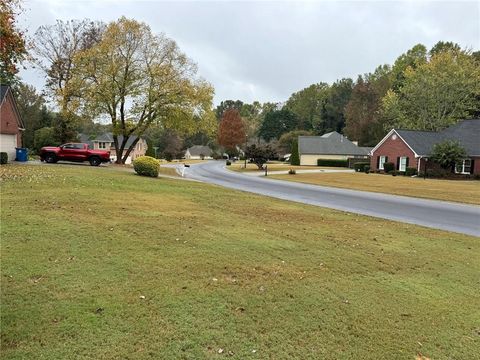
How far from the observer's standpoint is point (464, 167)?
139 ft

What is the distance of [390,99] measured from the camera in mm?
59094

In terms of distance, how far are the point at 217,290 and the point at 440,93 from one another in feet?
187

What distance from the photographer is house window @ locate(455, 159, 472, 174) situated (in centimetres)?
4209

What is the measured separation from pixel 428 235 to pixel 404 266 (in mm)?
4092

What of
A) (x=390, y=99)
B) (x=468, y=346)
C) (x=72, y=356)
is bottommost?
(x=468, y=346)

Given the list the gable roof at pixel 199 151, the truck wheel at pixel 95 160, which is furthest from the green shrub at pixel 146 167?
the gable roof at pixel 199 151

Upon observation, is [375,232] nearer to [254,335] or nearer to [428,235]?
[428,235]

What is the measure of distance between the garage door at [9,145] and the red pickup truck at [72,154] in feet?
6.99

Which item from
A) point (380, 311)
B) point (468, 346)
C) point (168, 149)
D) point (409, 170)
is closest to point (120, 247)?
point (380, 311)

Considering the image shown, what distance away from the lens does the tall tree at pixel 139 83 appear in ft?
108

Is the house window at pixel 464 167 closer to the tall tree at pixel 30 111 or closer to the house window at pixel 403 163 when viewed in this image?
the house window at pixel 403 163

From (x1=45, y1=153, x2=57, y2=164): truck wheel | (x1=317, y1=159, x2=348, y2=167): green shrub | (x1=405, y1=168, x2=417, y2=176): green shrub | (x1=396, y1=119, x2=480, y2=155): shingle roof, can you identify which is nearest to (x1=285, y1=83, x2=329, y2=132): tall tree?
(x1=317, y1=159, x2=348, y2=167): green shrub

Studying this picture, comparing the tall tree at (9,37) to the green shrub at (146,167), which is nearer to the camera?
the tall tree at (9,37)

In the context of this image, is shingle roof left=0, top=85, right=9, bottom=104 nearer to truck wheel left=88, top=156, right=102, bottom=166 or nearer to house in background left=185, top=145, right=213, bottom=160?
truck wheel left=88, top=156, right=102, bottom=166
